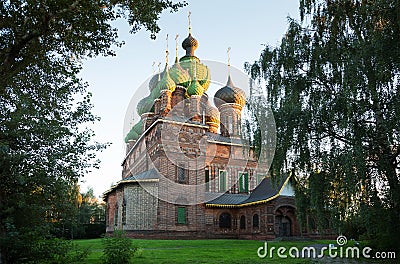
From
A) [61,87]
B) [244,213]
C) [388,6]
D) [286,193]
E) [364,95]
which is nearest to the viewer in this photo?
[388,6]

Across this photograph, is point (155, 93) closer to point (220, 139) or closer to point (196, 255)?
point (220, 139)

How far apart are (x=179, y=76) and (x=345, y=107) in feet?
67.8

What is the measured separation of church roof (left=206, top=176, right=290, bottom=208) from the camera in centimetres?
2178

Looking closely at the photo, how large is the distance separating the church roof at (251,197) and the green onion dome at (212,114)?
20.4 ft

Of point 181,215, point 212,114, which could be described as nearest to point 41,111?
point 181,215

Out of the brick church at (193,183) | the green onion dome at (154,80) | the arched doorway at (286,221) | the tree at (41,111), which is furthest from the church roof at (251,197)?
the tree at (41,111)

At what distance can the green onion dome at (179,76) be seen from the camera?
28047 mm

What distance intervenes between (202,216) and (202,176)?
2.56 meters

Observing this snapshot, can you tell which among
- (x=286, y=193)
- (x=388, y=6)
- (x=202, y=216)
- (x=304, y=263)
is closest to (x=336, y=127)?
(x=388, y=6)

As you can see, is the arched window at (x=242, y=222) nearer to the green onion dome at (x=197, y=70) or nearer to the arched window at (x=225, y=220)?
the arched window at (x=225, y=220)

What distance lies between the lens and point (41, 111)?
333 inches

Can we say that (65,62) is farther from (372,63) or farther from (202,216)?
(202,216)

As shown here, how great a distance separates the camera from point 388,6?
7754 mm

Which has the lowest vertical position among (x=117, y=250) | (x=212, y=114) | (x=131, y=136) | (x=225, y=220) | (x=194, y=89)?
(x=225, y=220)
